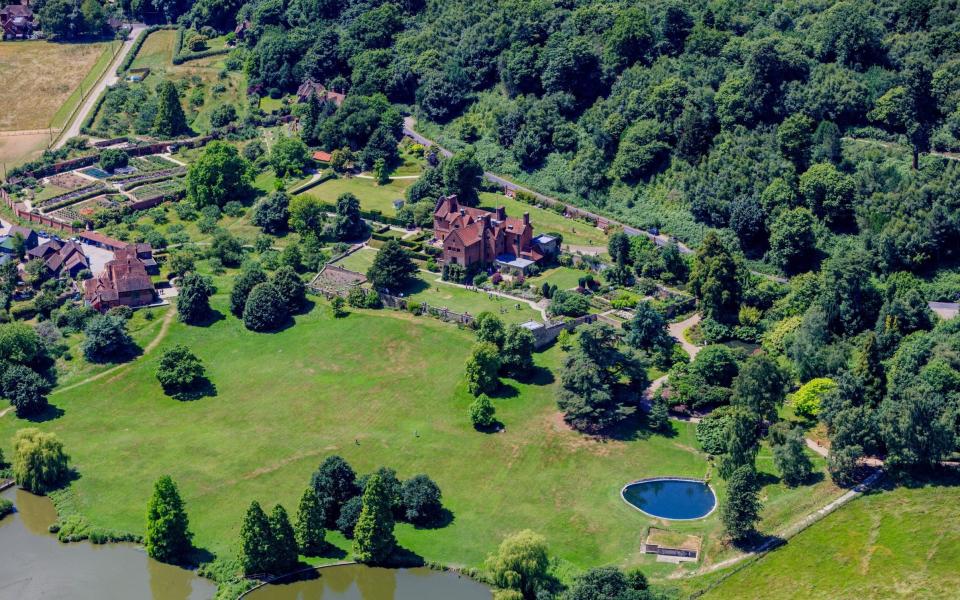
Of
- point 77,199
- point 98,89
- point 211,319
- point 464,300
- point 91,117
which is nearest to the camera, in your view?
point 211,319

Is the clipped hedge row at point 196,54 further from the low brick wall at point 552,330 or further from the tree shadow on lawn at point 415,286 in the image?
the low brick wall at point 552,330

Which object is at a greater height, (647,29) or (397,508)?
(647,29)

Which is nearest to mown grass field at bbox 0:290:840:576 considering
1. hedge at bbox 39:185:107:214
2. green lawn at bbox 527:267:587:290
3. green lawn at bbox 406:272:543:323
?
green lawn at bbox 406:272:543:323

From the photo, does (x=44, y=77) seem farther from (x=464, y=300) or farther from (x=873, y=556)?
(x=873, y=556)

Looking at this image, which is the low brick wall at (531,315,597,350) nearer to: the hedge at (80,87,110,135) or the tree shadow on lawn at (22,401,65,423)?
the tree shadow on lawn at (22,401,65,423)

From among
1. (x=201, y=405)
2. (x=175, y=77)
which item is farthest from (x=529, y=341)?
(x=175, y=77)

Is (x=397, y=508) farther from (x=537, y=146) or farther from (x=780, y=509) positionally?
(x=537, y=146)

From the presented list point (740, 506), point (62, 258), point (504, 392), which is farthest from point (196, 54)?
point (740, 506)
